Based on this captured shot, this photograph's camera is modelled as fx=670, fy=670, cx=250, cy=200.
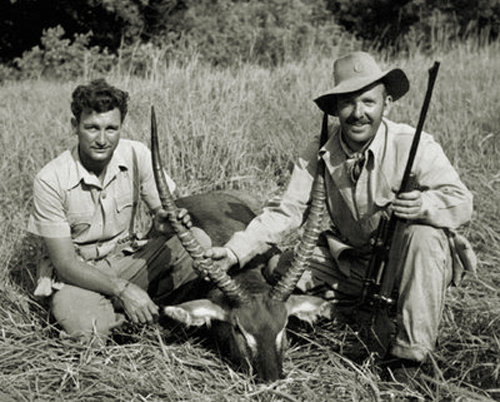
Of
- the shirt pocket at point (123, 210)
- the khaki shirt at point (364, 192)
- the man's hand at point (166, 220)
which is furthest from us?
the shirt pocket at point (123, 210)

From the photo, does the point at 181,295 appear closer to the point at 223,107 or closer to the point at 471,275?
the point at 471,275

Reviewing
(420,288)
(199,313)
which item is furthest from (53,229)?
(420,288)

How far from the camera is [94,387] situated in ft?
11.5

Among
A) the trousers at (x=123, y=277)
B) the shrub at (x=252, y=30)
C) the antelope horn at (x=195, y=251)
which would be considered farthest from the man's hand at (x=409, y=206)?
the shrub at (x=252, y=30)

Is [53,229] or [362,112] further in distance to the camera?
[53,229]

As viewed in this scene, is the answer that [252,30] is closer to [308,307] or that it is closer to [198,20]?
[198,20]

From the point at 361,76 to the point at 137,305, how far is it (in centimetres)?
181

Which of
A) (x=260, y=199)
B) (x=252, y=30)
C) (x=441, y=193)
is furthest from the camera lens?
(x=252, y=30)

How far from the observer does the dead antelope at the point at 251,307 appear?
11.4 feet

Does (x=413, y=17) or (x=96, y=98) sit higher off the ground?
(x=96, y=98)

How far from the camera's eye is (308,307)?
3836mm

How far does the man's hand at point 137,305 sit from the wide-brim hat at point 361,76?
153cm

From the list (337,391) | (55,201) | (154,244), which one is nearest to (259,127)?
(154,244)

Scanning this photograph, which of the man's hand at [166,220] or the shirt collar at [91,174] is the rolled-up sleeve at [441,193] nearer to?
the man's hand at [166,220]
